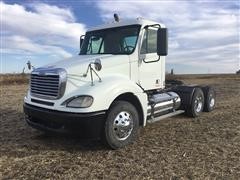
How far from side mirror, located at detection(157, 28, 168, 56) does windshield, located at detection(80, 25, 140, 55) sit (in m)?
0.57

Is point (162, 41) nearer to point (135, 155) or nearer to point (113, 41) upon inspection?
point (113, 41)

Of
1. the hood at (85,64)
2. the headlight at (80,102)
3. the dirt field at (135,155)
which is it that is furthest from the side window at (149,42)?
the headlight at (80,102)

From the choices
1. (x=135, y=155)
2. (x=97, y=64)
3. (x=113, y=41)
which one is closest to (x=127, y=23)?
(x=113, y=41)

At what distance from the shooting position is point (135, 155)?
20.9ft

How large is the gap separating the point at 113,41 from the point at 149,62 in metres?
1.01

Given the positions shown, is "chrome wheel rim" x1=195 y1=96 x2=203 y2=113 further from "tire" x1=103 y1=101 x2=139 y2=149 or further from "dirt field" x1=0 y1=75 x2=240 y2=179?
"tire" x1=103 y1=101 x2=139 y2=149

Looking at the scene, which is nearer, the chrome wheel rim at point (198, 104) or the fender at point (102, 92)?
the fender at point (102, 92)

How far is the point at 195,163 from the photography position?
5.89m

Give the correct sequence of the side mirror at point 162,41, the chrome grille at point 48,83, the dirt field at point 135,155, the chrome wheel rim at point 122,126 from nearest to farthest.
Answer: the dirt field at point 135,155, the chrome grille at point 48,83, the chrome wheel rim at point 122,126, the side mirror at point 162,41

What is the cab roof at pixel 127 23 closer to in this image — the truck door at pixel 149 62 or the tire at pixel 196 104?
the truck door at pixel 149 62

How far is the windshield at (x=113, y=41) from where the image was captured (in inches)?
309

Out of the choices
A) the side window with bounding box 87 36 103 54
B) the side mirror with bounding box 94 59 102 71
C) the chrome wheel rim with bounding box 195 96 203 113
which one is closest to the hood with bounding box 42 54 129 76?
the side mirror with bounding box 94 59 102 71

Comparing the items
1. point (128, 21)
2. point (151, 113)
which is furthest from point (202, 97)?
point (128, 21)

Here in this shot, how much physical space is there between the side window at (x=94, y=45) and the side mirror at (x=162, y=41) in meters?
1.46
